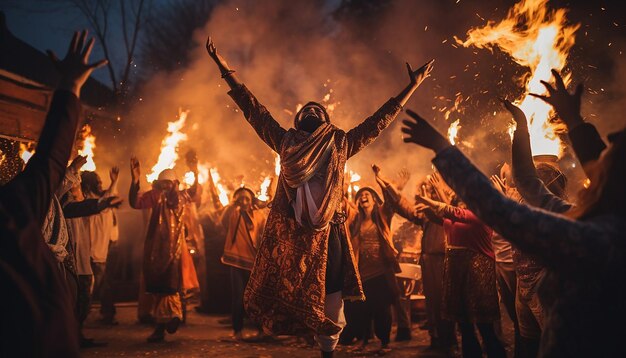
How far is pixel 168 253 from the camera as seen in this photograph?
7.01 m

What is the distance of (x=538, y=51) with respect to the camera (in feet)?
18.2

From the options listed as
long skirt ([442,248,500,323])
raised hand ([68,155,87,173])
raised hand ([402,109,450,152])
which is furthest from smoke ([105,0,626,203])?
raised hand ([402,109,450,152])

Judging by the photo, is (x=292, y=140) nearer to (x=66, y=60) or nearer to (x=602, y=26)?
(x=66, y=60)

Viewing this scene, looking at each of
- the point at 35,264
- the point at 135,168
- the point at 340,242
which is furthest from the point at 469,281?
the point at 135,168

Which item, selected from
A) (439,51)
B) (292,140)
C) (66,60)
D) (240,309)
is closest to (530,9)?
(292,140)

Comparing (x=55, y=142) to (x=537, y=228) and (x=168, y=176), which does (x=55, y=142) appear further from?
(x=168, y=176)

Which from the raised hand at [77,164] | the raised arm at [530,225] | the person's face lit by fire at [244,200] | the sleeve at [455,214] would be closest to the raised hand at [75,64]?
the raised arm at [530,225]

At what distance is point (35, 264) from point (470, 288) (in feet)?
15.4

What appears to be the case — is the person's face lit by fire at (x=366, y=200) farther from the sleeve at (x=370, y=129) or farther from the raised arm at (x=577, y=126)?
the raised arm at (x=577, y=126)

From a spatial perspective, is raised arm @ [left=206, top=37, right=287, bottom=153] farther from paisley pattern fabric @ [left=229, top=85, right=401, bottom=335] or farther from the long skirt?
the long skirt

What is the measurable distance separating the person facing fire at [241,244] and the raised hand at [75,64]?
5955 mm

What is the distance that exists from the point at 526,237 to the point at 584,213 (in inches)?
12.7

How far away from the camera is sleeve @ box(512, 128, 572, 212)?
2.71 m

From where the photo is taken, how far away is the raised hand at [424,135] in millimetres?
2057
